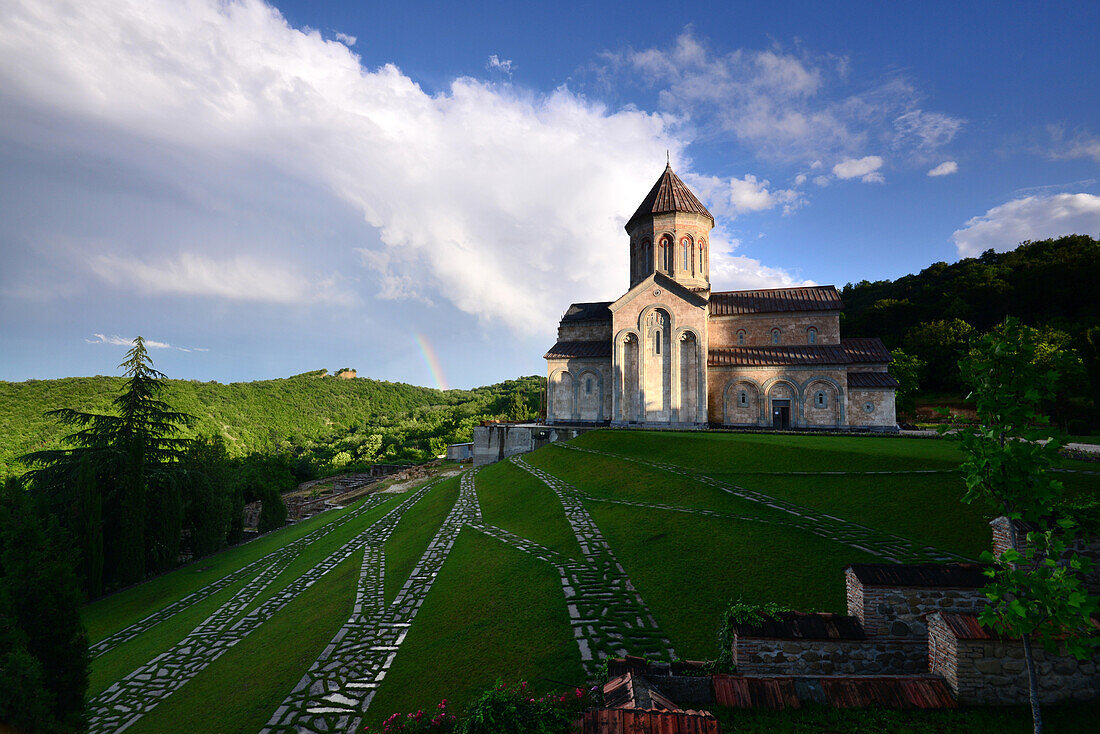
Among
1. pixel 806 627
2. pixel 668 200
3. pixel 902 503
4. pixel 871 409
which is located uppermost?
pixel 668 200

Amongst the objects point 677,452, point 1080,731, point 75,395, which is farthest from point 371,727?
point 75,395

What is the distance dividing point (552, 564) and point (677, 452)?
9.56m

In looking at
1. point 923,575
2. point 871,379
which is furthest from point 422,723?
point 871,379

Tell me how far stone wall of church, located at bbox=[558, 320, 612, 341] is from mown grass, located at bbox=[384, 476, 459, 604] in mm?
16488

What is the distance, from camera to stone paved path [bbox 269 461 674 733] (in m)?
5.93

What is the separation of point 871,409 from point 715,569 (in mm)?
23898

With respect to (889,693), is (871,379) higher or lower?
higher

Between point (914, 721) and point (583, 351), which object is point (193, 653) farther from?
point (583, 351)

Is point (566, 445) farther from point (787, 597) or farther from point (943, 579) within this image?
point (943, 579)

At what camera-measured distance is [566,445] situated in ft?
71.4

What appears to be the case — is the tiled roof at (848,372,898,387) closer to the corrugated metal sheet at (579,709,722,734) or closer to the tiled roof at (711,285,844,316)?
the tiled roof at (711,285,844,316)

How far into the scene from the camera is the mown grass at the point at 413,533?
10.5m

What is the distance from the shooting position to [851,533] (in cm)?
872

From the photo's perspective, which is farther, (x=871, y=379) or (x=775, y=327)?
(x=775, y=327)
